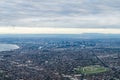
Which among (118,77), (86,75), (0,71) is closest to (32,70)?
(0,71)

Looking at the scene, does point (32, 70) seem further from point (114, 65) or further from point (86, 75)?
point (114, 65)

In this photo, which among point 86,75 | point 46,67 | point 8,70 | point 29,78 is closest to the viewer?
point 29,78

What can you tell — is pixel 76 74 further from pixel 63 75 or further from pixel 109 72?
pixel 109 72

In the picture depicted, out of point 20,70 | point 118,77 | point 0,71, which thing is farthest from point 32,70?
point 118,77

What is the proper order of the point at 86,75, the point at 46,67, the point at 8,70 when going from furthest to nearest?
the point at 46,67
the point at 8,70
the point at 86,75

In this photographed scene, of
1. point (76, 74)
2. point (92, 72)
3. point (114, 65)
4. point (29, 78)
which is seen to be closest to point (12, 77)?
point (29, 78)

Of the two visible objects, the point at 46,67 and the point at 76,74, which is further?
the point at 46,67

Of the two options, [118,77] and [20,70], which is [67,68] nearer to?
[20,70]

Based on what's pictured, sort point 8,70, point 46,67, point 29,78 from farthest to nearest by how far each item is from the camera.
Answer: point 46,67 < point 8,70 < point 29,78

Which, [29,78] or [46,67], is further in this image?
[46,67]
